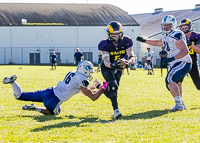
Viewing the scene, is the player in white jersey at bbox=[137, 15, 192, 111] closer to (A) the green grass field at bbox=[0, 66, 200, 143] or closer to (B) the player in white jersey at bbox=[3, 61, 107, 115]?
(A) the green grass field at bbox=[0, 66, 200, 143]

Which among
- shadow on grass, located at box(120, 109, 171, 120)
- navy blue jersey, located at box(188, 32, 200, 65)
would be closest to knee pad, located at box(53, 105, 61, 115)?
shadow on grass, located at box(120, 109, 171, 120)

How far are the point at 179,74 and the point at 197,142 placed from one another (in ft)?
10.9

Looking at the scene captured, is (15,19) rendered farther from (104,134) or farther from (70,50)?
(104,134)

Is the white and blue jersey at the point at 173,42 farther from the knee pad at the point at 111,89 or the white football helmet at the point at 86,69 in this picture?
the white football helmet at the point at 86,69

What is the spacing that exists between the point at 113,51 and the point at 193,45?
8.13 ft

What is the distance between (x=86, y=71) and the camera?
7844 millimetres

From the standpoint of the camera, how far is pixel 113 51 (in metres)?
8.07

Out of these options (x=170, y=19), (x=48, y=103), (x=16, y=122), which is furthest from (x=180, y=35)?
(x=16, y=122)

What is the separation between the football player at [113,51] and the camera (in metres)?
7.66

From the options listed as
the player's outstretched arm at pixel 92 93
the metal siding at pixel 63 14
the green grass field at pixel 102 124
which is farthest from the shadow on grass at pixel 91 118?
the metal siding at pixel 63 14

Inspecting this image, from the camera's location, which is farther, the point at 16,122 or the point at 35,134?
the point at 16,122

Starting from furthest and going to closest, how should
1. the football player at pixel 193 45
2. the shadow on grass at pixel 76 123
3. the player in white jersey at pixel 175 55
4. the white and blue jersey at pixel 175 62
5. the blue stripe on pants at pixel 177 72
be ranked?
the football player at pixel 193 45
the blue stripe on pants at pixel 177 72
the white and blue jersey at pixel 175 62
the player in white jersey at pixel 175 55
the shadow on grass at pixel 76 123

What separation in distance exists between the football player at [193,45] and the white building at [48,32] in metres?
41.6

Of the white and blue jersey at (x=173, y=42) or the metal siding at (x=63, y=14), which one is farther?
the metal siding at (x=63, y=14)
